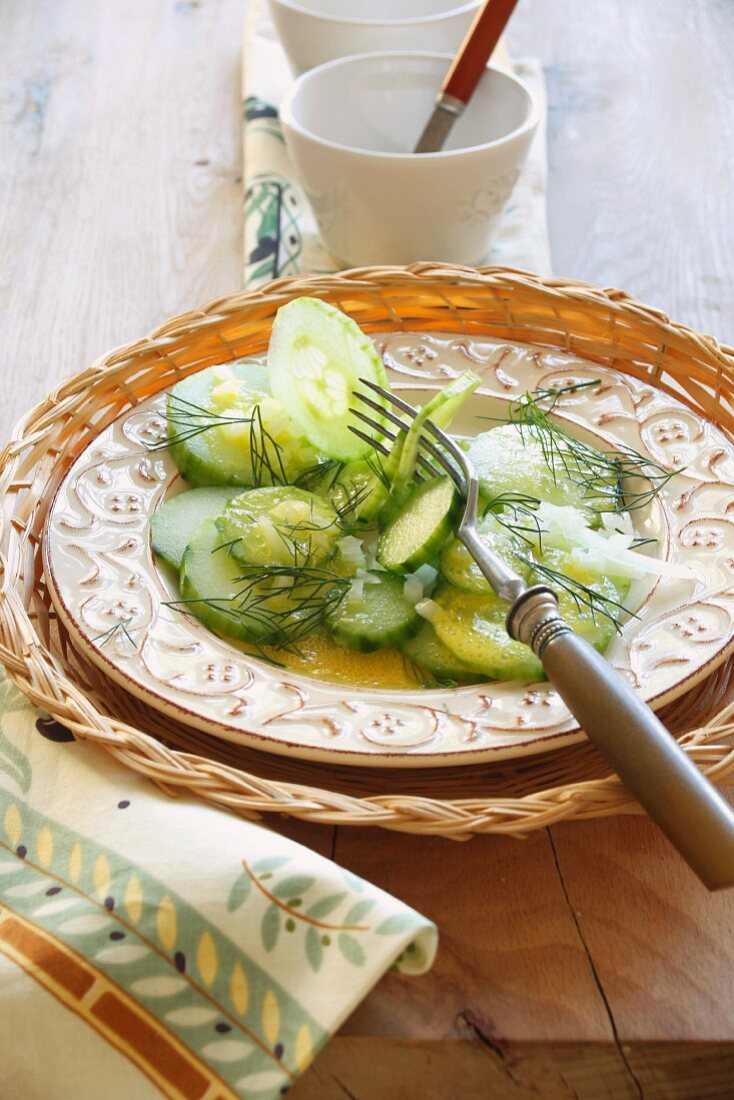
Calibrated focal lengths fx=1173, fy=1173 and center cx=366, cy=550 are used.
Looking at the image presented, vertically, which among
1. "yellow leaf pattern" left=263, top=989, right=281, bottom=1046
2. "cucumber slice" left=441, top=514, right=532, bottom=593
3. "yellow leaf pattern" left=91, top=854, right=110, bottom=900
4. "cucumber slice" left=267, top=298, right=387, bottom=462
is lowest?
"yellow leaf pattern" left=263, top=989, right=281, bottom=1046

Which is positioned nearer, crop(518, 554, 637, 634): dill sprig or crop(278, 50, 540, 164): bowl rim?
crop(518, 554, 637, 634): dill sprig

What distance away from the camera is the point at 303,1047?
0.69 meters

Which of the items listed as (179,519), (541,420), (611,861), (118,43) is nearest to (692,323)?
(541,420)

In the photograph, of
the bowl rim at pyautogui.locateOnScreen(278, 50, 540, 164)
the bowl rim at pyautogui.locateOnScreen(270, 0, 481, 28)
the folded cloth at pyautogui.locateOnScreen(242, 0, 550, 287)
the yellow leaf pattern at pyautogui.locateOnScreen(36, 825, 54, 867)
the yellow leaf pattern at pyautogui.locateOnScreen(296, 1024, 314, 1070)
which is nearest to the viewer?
the yellow leaf pattern at pyautogui.locateOnScreen(296, 1024, 314, 1070)

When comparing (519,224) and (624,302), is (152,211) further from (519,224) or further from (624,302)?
(624,302)

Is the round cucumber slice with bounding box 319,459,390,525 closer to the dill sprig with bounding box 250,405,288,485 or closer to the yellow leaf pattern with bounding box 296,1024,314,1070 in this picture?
the dill sprig with bounding box 250,405,288,485

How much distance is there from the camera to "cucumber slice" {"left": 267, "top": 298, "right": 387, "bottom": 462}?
1.10 m

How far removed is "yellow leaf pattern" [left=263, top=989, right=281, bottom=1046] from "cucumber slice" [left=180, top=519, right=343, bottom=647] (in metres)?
0.31

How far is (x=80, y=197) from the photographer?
194 cm

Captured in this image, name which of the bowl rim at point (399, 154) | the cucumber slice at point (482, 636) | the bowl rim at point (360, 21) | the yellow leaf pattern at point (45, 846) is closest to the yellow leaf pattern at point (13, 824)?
the yellow leaf pattern at point (45, 846)

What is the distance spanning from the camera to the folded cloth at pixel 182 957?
0.70 meters

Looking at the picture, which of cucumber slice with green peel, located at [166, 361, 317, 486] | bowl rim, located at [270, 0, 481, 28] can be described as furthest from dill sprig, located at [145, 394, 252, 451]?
bowl rim, located at [270, 0, 481, 28]

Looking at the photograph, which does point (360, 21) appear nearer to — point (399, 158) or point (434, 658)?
point (399, 158)

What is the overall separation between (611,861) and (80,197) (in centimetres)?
152
